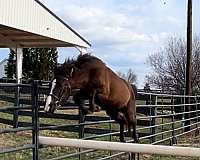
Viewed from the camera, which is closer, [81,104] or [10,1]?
[81,104]

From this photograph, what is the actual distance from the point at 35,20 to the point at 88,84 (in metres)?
18.5

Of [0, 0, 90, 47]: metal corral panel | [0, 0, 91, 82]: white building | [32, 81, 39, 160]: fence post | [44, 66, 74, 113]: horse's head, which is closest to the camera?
[32, 81, 39, 160]: fence post

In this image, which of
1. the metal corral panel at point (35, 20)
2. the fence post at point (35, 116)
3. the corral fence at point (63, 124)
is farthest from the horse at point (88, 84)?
the metal corral panel at point (35, 20)

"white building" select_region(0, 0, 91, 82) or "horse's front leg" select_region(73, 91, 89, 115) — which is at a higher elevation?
"white building" select_region(0, 0, 91, 82)

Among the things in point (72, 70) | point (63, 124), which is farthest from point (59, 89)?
point (63, 124)

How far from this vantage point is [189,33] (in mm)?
21375

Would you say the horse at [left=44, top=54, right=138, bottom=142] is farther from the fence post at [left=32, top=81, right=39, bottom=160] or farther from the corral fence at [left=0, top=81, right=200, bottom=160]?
the corral fence at [left=0, top=81, right=200, bottom=160]

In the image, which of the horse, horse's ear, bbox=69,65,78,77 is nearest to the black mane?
the horse

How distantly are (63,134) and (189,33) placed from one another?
1003 cm

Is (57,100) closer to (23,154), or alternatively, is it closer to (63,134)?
(23,154)

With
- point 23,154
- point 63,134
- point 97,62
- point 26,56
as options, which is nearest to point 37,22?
point 63,134

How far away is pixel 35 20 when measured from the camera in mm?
23594

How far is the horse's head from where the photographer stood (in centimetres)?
524

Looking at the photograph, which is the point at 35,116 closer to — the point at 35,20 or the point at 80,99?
the point at 80,99
